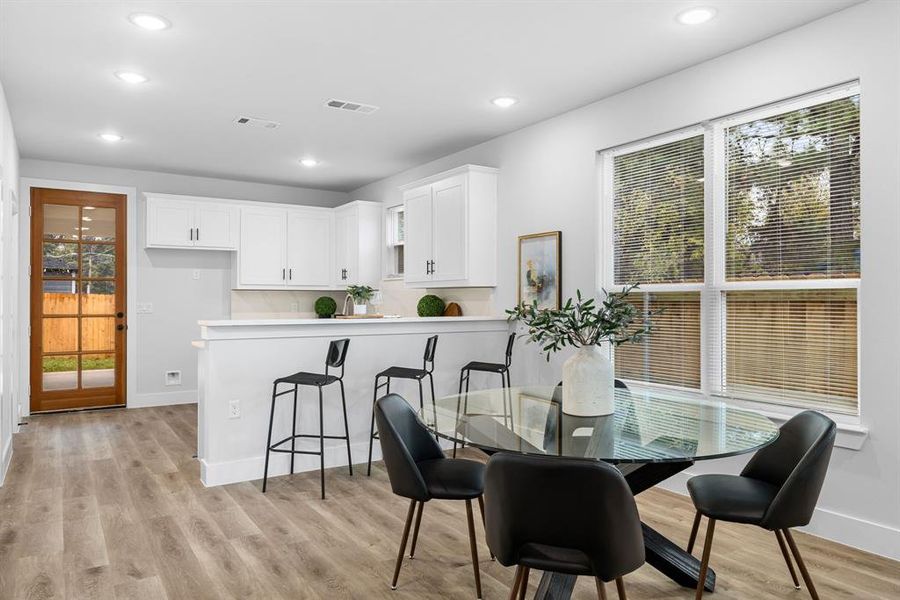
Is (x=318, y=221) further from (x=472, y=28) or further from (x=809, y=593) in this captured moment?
(x=809, y=593)

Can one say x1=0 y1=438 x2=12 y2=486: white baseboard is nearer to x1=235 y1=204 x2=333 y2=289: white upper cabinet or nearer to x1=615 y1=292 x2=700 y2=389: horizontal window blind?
x1=235 y1=204 x2=333 y2=289: white upper cabinet

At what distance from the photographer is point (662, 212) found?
13.3 ft

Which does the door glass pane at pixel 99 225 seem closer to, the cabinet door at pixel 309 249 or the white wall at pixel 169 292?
the white wall at pixel 169 292

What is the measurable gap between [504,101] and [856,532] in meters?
3.33

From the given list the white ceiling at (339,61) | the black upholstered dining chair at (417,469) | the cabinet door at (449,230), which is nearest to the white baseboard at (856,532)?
the black upholstered dining chair at (417,469)

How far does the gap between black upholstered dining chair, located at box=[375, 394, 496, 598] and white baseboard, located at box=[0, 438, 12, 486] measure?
2997mm

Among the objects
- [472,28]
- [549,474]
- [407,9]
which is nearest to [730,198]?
[472,28]

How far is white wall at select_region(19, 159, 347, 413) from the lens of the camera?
6.85m

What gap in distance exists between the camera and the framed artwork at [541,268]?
471 cm

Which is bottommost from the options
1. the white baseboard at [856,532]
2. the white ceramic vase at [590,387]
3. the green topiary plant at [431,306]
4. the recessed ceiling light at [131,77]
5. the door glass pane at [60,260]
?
the white baseboard at [856,532]

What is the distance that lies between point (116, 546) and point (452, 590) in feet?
5.57

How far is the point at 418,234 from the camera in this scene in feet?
19.5

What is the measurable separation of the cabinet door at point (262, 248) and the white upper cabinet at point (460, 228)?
231 centimetres

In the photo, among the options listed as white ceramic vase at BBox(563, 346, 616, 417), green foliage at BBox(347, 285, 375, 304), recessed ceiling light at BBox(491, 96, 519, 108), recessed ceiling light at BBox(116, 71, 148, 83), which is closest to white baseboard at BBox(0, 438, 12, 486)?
recessed ceiling light at BBox(116, 71, 148, 83)
